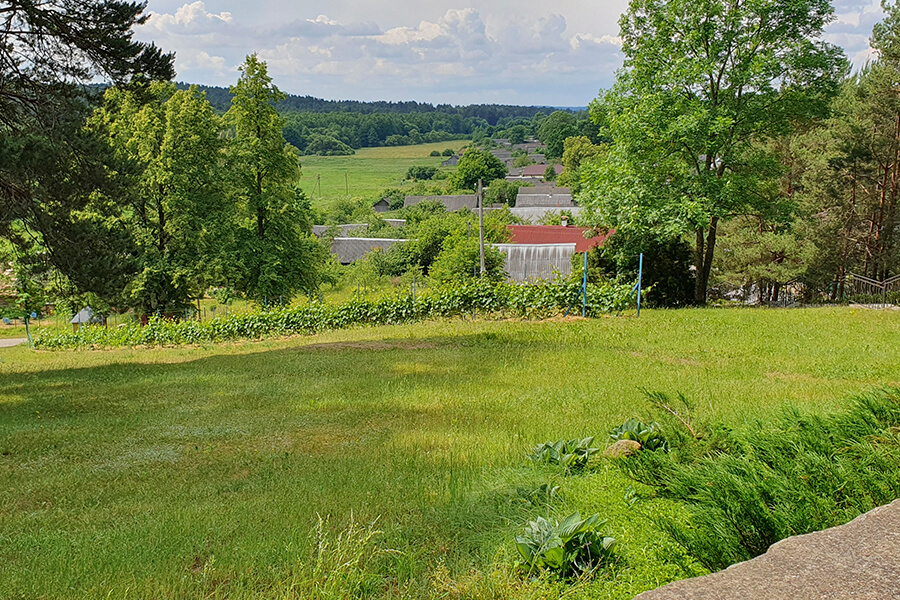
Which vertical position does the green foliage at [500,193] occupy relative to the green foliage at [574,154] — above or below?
below

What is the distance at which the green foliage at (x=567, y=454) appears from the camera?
16.9ft

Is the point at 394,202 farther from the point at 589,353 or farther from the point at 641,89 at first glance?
the point at 589,353

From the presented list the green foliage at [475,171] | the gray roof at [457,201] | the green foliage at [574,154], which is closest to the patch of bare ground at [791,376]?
the gray roof at [457,201]

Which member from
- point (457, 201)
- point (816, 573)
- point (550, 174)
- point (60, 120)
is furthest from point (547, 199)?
point (816, 573)

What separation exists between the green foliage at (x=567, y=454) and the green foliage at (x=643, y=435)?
0.24 m

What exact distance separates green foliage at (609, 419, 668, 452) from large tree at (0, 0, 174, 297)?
36.6ft

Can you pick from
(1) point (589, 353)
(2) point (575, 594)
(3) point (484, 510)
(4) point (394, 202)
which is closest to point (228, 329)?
(1) point (589, 353)

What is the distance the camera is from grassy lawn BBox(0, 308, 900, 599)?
4.00 m

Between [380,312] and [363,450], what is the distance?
14.8 metres

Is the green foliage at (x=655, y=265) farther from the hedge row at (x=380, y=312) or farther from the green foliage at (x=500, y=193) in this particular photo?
the green foliage at (x=500, y=193)

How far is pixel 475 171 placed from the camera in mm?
136375

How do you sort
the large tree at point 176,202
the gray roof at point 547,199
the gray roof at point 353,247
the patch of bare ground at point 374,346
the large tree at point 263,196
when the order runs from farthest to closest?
the gray roof at point 547,199 → the gray roof at point 353,247 → the large tree at point 263,196 → the large tree at point 176,202 → the patch of bare ground at point 374,346

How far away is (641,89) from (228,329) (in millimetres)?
16121

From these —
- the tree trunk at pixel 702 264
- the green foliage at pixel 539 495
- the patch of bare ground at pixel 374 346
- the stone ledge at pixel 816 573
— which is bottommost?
the patch of bare ground at pixel 374 346
